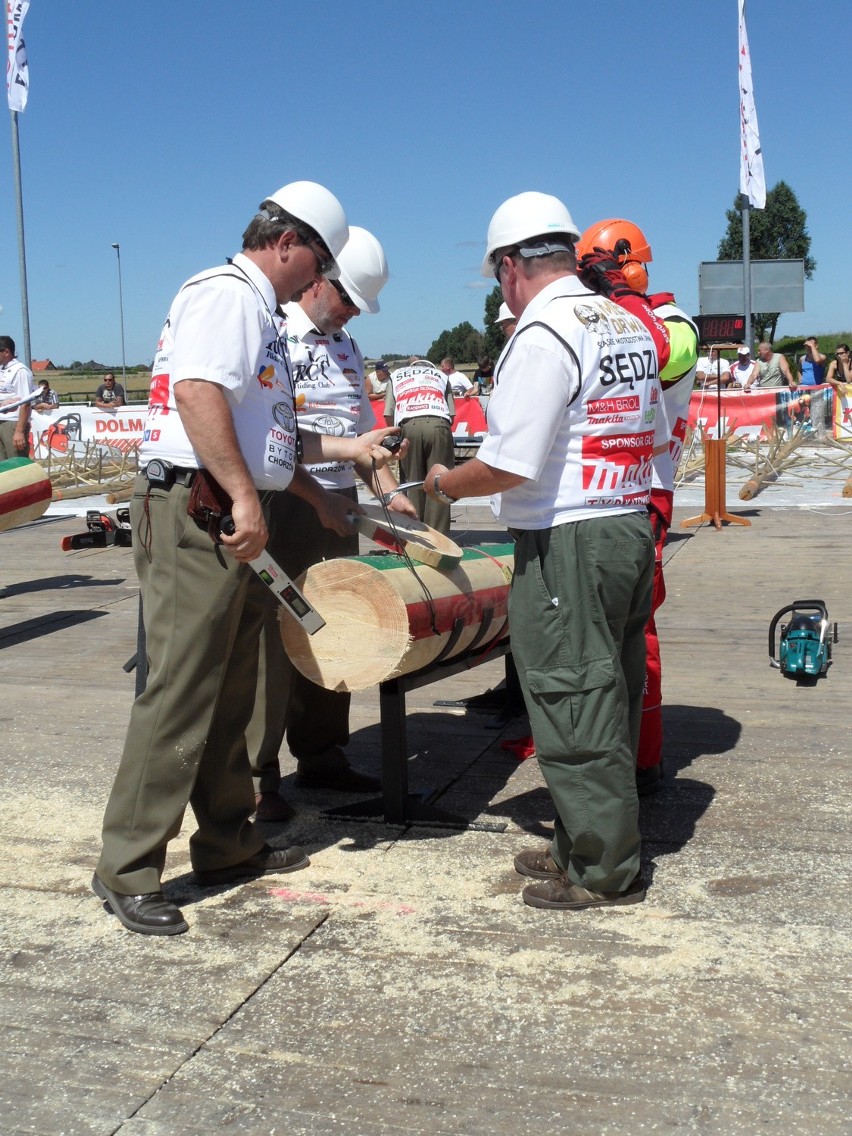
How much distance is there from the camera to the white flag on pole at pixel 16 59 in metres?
20.8

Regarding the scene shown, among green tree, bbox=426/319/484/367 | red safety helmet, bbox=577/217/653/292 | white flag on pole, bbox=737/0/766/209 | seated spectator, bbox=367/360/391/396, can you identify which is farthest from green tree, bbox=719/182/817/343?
red safety helmet, bbox=577/217/653/292

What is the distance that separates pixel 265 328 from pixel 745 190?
2295cm

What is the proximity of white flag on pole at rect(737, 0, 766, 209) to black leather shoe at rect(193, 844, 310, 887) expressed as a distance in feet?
73.8

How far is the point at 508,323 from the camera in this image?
575cm

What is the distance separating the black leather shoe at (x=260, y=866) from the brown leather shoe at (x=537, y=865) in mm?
717

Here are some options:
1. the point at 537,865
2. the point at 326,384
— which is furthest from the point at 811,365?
the point at 537,865

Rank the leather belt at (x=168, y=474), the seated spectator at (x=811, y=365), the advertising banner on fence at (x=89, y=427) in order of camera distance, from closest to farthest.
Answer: the leather belt at (x=168, y=474) < the advertising banner on fence at (x=89, y=427) < the seated spectator at (x=811, y=365)

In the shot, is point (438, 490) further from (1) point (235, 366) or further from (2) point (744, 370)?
(2) point (744, 370)

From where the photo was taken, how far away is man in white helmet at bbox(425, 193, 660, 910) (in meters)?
3.40

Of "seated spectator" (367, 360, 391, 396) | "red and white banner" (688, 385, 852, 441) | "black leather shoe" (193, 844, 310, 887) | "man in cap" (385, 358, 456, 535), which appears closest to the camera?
"black leather shoe" (193, 844, 310, 887)

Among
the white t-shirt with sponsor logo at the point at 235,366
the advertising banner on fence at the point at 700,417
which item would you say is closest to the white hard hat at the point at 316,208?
the white t-shirt with sponsor logo at the point at 235,366

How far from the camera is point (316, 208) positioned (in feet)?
11.8

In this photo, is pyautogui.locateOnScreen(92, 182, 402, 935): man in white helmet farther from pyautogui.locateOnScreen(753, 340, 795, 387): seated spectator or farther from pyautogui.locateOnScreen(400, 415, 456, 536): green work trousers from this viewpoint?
pyautogui.locateOnScreen(753, 340, 795, 387): seated spectator

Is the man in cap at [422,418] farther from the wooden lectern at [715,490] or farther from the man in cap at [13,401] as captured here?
the man in cap at [13,401]
